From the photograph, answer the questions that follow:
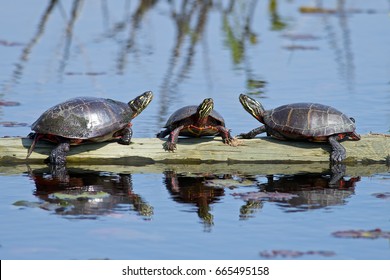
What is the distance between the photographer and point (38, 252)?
8.47 m

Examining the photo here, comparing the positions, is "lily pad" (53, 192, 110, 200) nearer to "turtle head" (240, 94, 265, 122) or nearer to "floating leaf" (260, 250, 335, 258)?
"floating leaf" (260, 250, 335, 258)

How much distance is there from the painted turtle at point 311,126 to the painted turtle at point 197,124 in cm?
37

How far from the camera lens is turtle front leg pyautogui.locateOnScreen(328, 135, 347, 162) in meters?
11.1

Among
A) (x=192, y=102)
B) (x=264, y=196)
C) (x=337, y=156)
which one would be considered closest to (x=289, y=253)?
(x=264, y=196)

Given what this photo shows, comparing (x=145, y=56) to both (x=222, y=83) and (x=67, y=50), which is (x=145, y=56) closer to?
(x=67, y=50)

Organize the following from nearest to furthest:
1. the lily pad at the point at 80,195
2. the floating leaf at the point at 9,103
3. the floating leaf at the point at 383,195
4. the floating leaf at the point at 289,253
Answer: the floating leaf at the point at 289,253
the lily pad at the point at 80,195
the floating leaf at the point at 383,195
the floating leaf at the point at 9,103

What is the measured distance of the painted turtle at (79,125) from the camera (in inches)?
433

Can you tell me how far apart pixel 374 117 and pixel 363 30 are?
23.0 feet

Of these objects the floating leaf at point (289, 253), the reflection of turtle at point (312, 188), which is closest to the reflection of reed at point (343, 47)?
the reflection of turtle at point (312, 188)

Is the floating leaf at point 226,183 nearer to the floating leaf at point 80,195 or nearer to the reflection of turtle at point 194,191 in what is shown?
the reflection of turtle at point 194,191

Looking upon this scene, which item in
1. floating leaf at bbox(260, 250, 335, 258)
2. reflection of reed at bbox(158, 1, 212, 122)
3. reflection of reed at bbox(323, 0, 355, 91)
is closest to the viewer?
floating leaf at bbox(260, 250, 335, 258)

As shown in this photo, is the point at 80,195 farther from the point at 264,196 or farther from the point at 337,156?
the point at 337,156

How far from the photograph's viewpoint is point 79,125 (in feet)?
36.2

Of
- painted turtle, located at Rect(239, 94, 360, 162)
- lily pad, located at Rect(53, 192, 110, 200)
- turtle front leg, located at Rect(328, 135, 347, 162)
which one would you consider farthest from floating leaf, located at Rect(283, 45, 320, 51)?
lily pad, located at Rect(53, 192, 110, 200)
